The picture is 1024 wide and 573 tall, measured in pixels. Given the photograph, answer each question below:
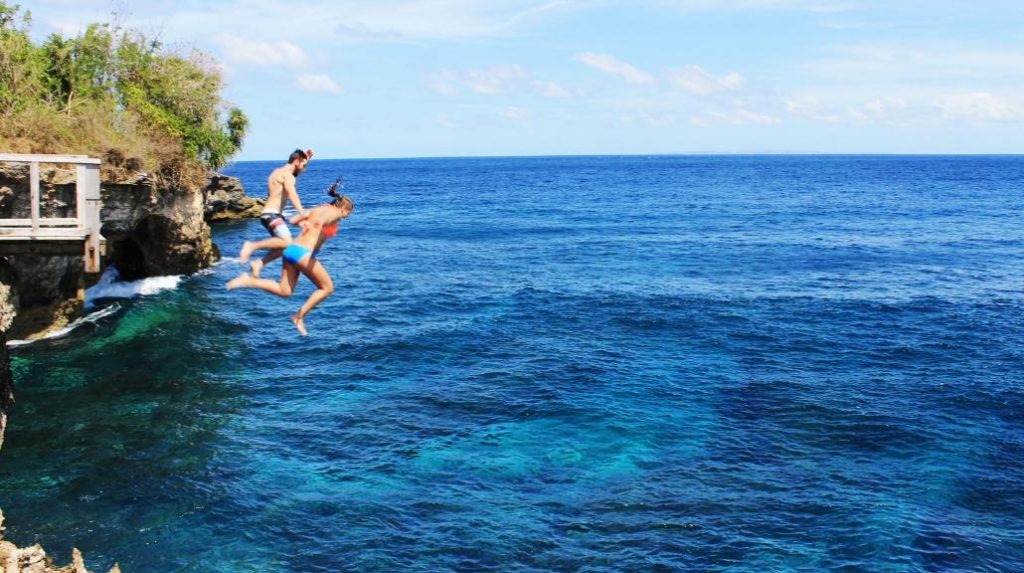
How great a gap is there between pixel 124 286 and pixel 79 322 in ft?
26.8

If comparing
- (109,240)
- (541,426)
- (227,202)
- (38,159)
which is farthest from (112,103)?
(227,202)

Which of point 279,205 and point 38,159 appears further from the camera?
point 38,159

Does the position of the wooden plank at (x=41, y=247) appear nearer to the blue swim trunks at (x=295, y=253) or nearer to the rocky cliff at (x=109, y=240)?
the rocky cliff at (x=109, y=240)

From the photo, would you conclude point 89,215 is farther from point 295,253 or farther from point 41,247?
point 295,253

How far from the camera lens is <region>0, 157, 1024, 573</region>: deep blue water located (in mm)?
17594

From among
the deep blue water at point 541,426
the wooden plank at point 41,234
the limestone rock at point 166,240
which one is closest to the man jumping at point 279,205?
the deep blue water at point 541,426

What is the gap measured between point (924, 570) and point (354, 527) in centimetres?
1222

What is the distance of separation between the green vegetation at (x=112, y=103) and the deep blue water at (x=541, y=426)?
7.28 meters

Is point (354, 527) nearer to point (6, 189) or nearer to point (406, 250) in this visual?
point (6, 189)

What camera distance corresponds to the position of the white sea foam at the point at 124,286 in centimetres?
3947

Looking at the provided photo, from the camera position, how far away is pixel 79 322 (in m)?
33.9

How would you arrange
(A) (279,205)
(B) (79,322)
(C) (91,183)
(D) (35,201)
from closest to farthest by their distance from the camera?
1. (A) (279,205)
2. (D) (35,201)
3. (C) (91,183)
4. (B) (79,322)

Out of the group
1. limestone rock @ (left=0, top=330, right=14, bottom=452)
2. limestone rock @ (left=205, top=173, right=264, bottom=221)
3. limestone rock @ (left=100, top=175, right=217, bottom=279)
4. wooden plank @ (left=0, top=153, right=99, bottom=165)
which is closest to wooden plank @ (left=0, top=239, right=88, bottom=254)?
wooden plank @ (left=0, top=153, right=99, bottom=165)

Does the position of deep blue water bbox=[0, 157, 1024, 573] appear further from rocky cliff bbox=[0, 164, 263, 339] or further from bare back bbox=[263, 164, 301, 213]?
bare back bbox=[263, 164, 301, 213]
